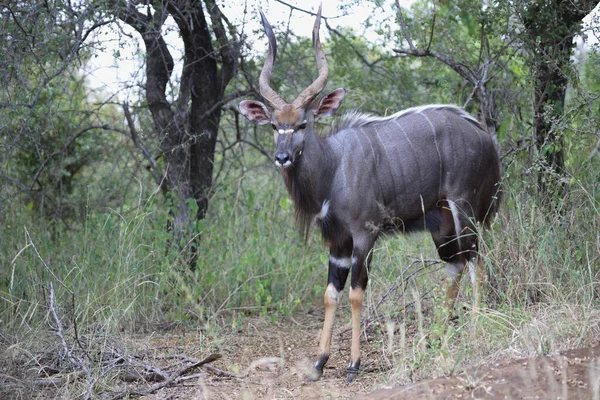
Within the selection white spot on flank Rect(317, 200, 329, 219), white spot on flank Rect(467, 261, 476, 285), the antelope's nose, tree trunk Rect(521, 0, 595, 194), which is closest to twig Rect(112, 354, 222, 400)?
white spot on flank Rect(317, 200, 329, 219)

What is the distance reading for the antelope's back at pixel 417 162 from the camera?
480cm

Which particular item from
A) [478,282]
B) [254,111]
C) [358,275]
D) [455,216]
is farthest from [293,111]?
[478,282]

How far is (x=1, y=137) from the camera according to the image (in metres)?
5.67

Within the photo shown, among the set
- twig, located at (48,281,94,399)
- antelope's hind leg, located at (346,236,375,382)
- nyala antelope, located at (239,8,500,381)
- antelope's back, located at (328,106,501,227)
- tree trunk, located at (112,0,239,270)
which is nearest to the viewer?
twig, located at (48,281,94,399)

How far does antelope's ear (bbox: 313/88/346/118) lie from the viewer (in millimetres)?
4879

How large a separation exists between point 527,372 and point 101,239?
3.50m

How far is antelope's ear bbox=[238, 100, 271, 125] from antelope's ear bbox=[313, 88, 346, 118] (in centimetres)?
31

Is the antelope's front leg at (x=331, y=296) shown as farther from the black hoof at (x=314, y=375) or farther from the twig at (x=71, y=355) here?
the twig at (x=71, y=355)

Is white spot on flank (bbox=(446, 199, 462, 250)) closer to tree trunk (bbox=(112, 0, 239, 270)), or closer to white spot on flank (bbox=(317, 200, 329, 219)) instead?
white spot on flank (bbox=(317, 200, 329, 219))

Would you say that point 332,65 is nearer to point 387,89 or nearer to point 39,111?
point 387,89

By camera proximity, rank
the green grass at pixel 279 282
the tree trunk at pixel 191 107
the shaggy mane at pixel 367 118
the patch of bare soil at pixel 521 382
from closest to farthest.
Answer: the patch of bare soil at pixel 521 382
the green grass at pixel 279 282
the shaggy mane at pixel 367 118
the tree trunk at pixel 191 107

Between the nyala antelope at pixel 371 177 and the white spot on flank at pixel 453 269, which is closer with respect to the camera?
the nyala antelope at pixel 371 177

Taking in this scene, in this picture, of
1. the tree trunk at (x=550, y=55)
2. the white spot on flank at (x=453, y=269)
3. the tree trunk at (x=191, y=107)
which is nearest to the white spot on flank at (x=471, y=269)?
the white spot on flank at (x=453, y=269)

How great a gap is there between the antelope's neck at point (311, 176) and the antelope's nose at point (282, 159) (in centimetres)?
17
